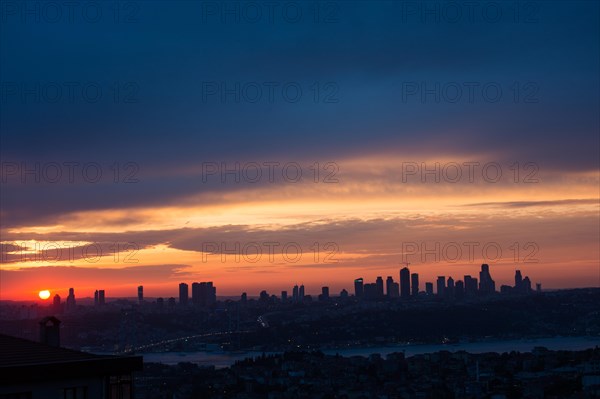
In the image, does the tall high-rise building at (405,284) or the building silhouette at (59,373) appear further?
the tall high-rise building at (405,284)

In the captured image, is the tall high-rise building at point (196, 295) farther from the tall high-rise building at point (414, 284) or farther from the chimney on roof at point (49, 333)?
the chimney on roof at point (49, 333)

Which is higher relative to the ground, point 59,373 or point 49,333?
point 49,333

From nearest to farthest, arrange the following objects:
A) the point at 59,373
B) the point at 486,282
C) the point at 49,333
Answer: the point at 59,373
the point at 49,333
the point at 486,282

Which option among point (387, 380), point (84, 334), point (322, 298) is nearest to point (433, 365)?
point (387, 380)

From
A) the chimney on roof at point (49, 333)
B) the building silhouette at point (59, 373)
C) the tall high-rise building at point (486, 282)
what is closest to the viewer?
the building silhouette at point (59, 373)

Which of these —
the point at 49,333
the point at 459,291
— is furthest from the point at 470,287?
the point at 49,333

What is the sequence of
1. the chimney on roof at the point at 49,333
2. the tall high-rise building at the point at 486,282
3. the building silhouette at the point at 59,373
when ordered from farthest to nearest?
the tall high-rise building at the point at 486,282, the chimney on roof at the point at 49,333, the building silhouette at the point at 59,373

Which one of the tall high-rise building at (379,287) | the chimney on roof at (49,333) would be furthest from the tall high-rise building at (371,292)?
the chimney on roof at (49,333)

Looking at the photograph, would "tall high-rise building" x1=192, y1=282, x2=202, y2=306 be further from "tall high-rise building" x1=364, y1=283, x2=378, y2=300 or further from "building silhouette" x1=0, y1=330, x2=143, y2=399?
"building silhouette" x1=0, y1=330, x2=143, y2=399

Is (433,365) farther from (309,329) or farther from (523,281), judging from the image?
(523,281)

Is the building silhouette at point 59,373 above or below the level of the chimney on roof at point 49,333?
below

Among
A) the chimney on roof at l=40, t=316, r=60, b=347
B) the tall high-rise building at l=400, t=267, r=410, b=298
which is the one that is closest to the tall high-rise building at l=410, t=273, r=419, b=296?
the tall high-rise building at l=400, t=267, r=410, b=298

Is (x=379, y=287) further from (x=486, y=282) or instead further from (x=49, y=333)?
(x=49, y=333)
